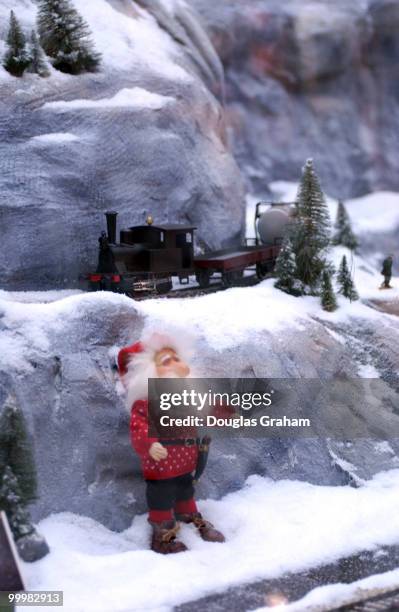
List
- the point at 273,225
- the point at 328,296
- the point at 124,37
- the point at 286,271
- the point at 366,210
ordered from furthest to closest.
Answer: the point at 366,210 → the point at 124,37 → the point at 273,225 → the point at 286,271 → the point at 328,296

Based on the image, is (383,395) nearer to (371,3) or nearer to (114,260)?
(114,260)

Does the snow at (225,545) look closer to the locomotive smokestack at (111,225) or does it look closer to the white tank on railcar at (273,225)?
the locomotive smokestack at (111,225)

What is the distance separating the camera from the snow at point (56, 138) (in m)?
11.2

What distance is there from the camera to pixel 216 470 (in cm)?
802

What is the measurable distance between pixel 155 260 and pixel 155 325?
2854 millimetres

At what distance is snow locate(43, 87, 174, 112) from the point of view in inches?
464

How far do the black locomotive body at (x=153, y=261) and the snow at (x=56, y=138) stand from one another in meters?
1.67

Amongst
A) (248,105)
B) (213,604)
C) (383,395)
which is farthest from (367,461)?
(248,105)

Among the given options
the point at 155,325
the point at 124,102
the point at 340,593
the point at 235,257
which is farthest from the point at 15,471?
the point at 124,102

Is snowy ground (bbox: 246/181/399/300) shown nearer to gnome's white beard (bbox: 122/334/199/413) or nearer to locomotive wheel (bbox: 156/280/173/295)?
locomotive wheel (bbox: 156/280/173/295)

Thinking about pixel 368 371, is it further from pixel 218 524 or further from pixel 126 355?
pixel 126 355

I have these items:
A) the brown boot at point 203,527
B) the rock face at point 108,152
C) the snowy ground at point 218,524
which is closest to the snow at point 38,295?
the rock face at point 108,152

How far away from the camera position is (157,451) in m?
6.71

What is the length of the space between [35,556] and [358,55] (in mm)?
22757
